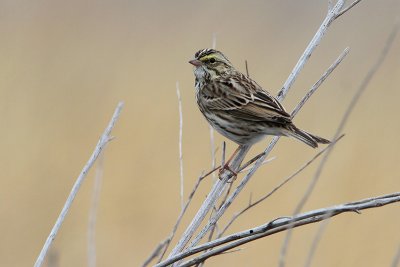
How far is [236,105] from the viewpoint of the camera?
4.71 m

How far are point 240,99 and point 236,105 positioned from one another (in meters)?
0.05

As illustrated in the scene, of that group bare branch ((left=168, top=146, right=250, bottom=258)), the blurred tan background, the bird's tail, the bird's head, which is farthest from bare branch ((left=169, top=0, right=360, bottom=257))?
the blurred tan background

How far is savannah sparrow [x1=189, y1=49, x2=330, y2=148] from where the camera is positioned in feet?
13.8

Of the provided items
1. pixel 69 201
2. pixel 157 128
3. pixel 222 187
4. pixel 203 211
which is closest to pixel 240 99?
pixel 222 187

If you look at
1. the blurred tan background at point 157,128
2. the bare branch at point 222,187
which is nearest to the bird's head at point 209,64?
the bare branch at point 222,187

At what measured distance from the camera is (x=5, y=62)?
8.04m

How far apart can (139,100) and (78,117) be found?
3.35ft

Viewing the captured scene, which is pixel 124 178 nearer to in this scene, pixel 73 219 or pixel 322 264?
pixel 73 219

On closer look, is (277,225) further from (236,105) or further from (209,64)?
(209,64)

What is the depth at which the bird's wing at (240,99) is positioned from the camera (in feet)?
14.5

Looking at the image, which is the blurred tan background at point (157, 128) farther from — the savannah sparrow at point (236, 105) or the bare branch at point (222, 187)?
the bare branch at point (222, 187)

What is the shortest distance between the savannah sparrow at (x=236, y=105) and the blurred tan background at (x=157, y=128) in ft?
2.80

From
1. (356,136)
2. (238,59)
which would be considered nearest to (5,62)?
(238,59)

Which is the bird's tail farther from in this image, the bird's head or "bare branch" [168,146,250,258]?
the bird's head
